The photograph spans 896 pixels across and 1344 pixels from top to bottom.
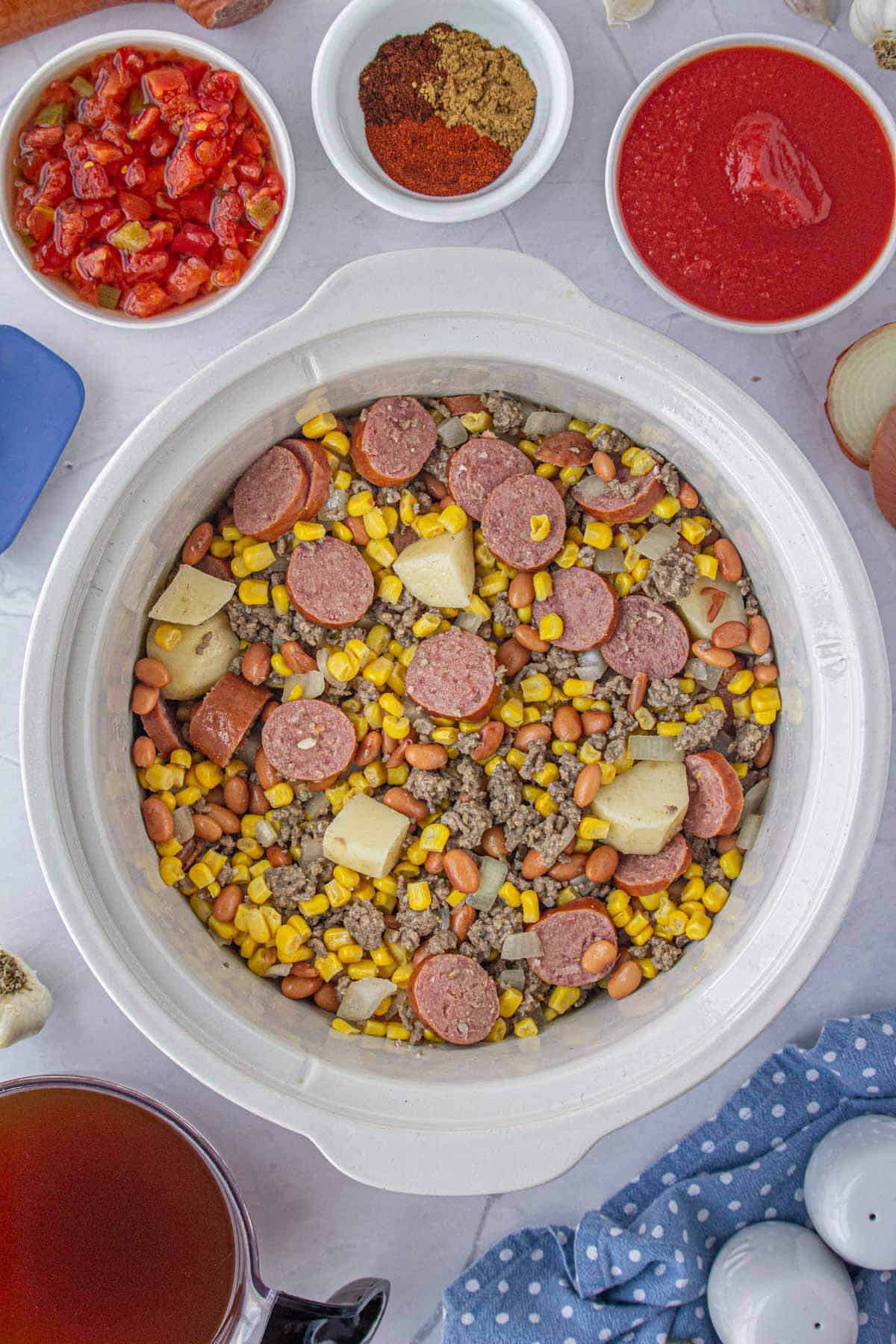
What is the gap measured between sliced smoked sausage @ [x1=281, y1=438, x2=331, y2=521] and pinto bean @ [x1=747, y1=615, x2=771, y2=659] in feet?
3.30

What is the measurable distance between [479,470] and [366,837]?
0.85 metres

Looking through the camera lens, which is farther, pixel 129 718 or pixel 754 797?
pixel 754 797

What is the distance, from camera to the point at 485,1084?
2262 mm

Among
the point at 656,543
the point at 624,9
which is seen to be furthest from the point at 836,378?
the point at 624,9

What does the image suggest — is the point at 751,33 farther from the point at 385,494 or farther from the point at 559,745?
the point at 559,745

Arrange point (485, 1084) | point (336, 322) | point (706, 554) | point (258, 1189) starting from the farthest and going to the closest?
point (258, 1189), point (706, 554), point (485, 1084), point (336, 322)

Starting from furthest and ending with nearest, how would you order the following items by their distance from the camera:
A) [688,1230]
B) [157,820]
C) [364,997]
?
1. [688,1230]
2. [364,997]
3. [157,820]

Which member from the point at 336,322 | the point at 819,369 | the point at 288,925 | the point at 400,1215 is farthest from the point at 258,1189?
the point at 819,369

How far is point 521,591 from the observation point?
2.38 m

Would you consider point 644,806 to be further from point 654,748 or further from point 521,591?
point 521,591

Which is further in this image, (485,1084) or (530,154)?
(530,154)

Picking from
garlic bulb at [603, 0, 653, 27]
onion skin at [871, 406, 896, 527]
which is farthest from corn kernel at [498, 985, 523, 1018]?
garlic bulb at [603, 0, 653, 27]

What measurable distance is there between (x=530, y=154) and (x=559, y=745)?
4.40 ft

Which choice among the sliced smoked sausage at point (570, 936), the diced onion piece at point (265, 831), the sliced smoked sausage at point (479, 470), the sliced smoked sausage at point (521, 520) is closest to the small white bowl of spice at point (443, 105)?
the sliced smoked sausage at point (479, 470)
